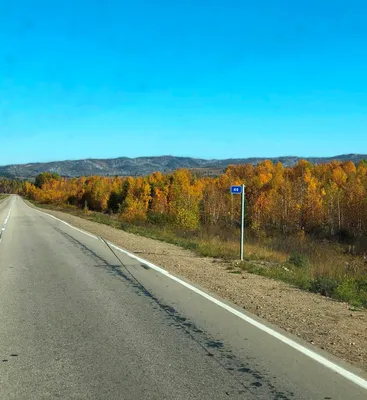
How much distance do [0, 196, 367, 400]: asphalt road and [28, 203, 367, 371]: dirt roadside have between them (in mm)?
399

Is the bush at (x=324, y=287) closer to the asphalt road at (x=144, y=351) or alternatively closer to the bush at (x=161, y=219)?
the asphalt road at (x=144, y=351)

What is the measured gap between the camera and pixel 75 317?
7141mm

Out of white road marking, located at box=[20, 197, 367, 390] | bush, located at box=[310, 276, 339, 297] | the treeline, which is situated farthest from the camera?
the treeline

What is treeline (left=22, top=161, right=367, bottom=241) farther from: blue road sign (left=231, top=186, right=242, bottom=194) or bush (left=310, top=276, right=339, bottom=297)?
bush (left=310, top=276, right=339, bottom=297)

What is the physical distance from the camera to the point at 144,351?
553 cm

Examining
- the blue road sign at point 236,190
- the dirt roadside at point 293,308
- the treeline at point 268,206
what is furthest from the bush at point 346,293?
the treeline at point 268,206

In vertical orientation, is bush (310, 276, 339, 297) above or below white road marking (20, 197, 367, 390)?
below

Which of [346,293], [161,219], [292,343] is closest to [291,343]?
[292,343]

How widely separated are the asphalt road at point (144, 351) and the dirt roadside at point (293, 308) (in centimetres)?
40

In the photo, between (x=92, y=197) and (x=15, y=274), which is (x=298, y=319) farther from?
(x=92, y=197)

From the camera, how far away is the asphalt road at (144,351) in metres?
4.42

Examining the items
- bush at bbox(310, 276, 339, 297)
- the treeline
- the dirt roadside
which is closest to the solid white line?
the dirt roadside

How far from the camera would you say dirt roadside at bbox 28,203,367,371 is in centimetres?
612

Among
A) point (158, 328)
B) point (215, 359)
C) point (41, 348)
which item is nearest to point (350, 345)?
point (215, 359)
